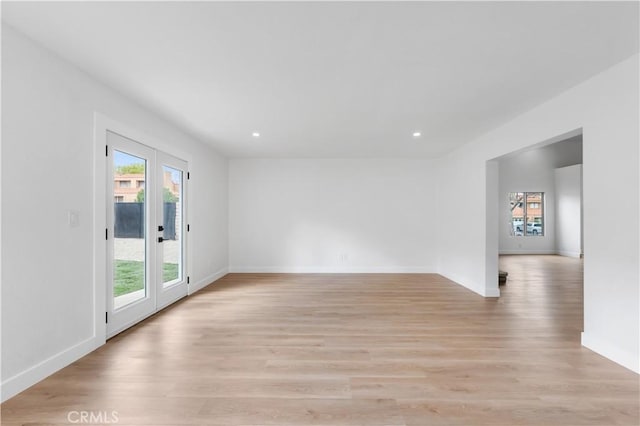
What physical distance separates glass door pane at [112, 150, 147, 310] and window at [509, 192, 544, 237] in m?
11.2

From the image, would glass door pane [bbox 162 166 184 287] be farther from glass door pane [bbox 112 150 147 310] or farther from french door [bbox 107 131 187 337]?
glass door pane [bbox 112 150 147 310]

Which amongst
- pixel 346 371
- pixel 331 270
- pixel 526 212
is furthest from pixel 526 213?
pixel 346 371

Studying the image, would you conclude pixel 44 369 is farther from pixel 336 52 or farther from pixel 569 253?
pixel 569 253

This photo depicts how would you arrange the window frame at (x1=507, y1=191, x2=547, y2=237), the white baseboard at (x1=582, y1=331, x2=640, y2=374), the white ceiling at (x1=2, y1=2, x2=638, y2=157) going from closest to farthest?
the white ceiling at (x1=2, y1=2, x2=638, y2=157)
the white baseboard at (x1=582, y1=331, x2=640, y2=374)
the window frame at (x1=507, y1=191, x2=547, y2=237)

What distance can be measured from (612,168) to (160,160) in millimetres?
4969

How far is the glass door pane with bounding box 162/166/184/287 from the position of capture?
4.05 metres

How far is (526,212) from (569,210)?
3.85ft

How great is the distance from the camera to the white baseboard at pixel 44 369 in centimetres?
198

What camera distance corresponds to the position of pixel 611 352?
2.54 meters

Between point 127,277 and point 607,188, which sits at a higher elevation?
point 607,188

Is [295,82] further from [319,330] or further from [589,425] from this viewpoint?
[589,425]

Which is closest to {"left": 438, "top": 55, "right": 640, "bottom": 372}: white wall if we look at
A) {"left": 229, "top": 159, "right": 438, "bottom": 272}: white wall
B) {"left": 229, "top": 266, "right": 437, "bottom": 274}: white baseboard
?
{"left": 229, "top": 159, "right": 438, "bottom": 272}: white wall

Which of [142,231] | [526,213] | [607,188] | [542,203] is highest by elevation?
[542,203]

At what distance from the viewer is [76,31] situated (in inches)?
79.8
